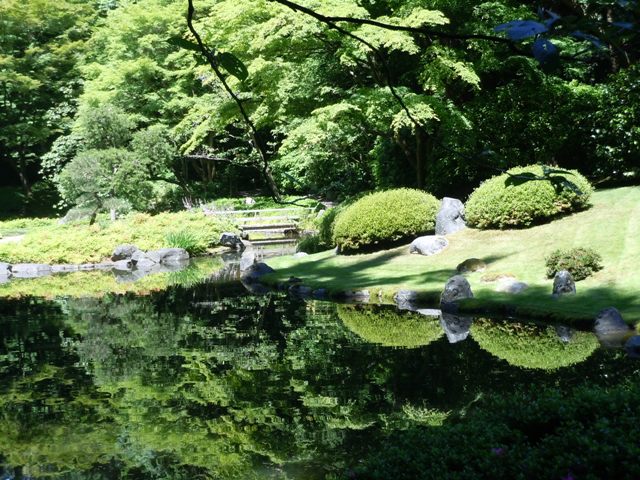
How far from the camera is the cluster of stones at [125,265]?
20375mm

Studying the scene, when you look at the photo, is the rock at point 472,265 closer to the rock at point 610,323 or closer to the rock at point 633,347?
the rock at point 610,323

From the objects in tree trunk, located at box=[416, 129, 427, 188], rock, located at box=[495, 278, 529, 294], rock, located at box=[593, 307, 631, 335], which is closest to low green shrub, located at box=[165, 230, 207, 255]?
tree trunk, located at box=[416, 129, 427, 188]

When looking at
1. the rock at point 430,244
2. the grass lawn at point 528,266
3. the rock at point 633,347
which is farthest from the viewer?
the rock at point 430,244

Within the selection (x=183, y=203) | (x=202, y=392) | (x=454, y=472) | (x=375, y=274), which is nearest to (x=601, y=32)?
(x=454, y=472)

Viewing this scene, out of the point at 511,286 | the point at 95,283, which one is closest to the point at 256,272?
the point at 95,283

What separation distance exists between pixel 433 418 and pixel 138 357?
4721 millimetres

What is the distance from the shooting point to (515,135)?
16.4m

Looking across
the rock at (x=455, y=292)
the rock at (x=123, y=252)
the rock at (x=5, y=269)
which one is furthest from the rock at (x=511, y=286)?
the rock at (x=5, y=269)

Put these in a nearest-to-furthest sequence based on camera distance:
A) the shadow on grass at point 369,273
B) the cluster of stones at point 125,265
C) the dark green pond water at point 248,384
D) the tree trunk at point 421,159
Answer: the dark green pond water at point 248,384 < the shadow on grass at point 369,273 < the tree trunk at point 421,159 < the cluster of stones at point 125,265

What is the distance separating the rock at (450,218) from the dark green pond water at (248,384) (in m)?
4.26

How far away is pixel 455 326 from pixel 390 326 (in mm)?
989

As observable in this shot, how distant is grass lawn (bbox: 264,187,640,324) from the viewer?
9.68 meters

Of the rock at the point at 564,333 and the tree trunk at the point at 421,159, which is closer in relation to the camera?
the rock at the point at 564,333

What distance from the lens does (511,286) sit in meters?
10.9
